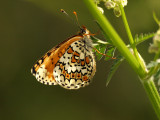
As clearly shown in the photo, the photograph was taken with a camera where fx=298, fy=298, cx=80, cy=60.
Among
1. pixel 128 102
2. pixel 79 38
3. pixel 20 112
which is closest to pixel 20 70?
pixel 20 112

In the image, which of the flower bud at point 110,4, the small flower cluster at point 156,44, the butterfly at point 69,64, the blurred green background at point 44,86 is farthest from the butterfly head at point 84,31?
the blurred green background at point 44,86

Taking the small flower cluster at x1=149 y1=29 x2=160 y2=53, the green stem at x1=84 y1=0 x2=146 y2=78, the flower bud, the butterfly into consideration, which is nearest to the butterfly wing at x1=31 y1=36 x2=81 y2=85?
the butterfly

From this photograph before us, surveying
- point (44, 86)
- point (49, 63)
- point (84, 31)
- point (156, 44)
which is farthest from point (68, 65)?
point (44, 86)

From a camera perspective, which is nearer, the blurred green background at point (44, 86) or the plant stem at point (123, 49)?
the plant stem at point (123, 49)

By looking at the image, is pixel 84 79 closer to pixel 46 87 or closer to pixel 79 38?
pixel 79 38

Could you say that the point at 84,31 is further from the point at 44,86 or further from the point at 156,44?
the point at 44,86

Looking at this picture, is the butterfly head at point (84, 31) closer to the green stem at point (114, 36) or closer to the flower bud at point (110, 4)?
the flower bud at point (110, 4)
